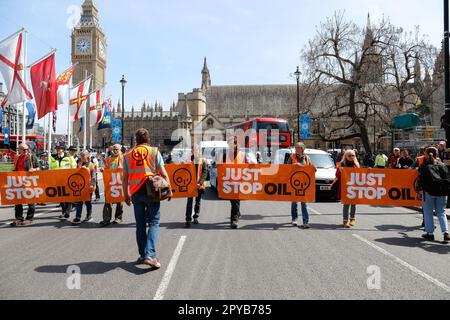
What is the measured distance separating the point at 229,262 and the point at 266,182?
443 centimetres

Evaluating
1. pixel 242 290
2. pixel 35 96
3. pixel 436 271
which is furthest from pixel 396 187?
pixel 35 96

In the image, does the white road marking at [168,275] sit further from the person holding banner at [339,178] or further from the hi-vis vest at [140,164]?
the person holding banner at [339,178]

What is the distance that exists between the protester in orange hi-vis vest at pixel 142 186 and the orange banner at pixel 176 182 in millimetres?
3855

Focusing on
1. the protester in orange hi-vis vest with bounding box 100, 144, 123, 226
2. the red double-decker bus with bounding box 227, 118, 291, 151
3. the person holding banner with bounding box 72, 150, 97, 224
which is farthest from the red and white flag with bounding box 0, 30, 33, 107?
the red double-decker bus with bounding box 227, 118, 291, 151

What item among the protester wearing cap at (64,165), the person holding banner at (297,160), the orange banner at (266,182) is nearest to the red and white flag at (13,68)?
the protester wearing cap at (64,165)

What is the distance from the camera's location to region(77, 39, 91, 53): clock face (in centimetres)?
10806

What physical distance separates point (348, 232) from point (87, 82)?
72.4 ft

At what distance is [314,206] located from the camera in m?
12.6

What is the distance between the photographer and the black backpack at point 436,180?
7496 millimetres

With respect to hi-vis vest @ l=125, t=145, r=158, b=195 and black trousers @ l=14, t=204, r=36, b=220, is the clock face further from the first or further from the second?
hi-vis vest @ l=125, t=145, r=158, b=195

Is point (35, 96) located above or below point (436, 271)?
above

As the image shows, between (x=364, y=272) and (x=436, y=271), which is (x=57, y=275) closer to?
(x=364, y=272)

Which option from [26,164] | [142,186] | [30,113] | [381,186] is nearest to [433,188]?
[381,186]

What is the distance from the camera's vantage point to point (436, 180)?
7.51 m
